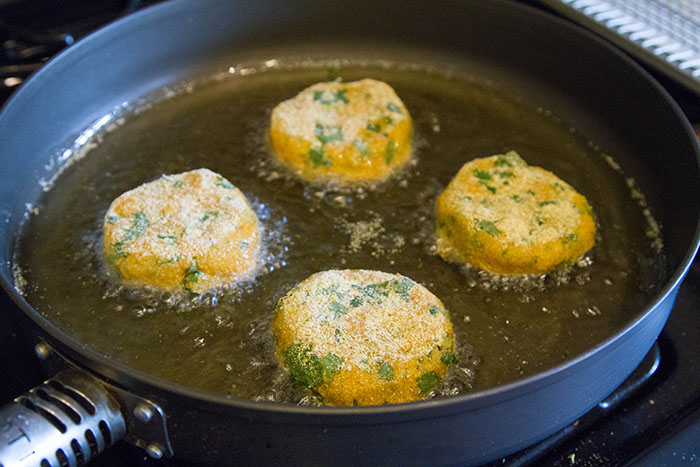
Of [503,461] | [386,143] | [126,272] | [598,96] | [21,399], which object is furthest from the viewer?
[598,96]

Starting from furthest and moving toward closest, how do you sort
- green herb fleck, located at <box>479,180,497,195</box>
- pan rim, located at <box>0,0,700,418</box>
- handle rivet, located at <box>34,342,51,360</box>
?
green herb fleck, located at <box>479,180,497,195</box>, handle rivet, located at <box>34,342,51,360</box>, pan rim, located at <box>0,0,700,418</box>

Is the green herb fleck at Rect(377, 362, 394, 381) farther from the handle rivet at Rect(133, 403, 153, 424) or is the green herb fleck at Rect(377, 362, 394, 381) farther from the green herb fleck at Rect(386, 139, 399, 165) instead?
the green herb fleck at Rect(386, 139, 399, 165)

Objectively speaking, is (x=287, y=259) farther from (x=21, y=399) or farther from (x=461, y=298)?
(x=21, y=399)

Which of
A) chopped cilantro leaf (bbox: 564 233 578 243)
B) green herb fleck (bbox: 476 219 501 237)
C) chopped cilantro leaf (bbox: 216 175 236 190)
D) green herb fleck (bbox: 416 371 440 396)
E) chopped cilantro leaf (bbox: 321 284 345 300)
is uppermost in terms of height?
chopped cilantro leaf (bbox: 216 175 236 190)

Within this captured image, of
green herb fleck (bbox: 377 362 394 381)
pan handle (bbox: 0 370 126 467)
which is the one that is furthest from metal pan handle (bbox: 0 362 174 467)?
green herb fleck (bbox: 377 362 394 381)

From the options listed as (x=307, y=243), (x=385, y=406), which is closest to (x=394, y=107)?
(x=307, y=243)

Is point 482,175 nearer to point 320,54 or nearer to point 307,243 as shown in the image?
point 307,243

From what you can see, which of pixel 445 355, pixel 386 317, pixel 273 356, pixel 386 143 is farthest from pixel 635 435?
pixel 386 143

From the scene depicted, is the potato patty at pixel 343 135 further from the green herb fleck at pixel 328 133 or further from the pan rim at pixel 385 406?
the pan rim at pixel 385 406
